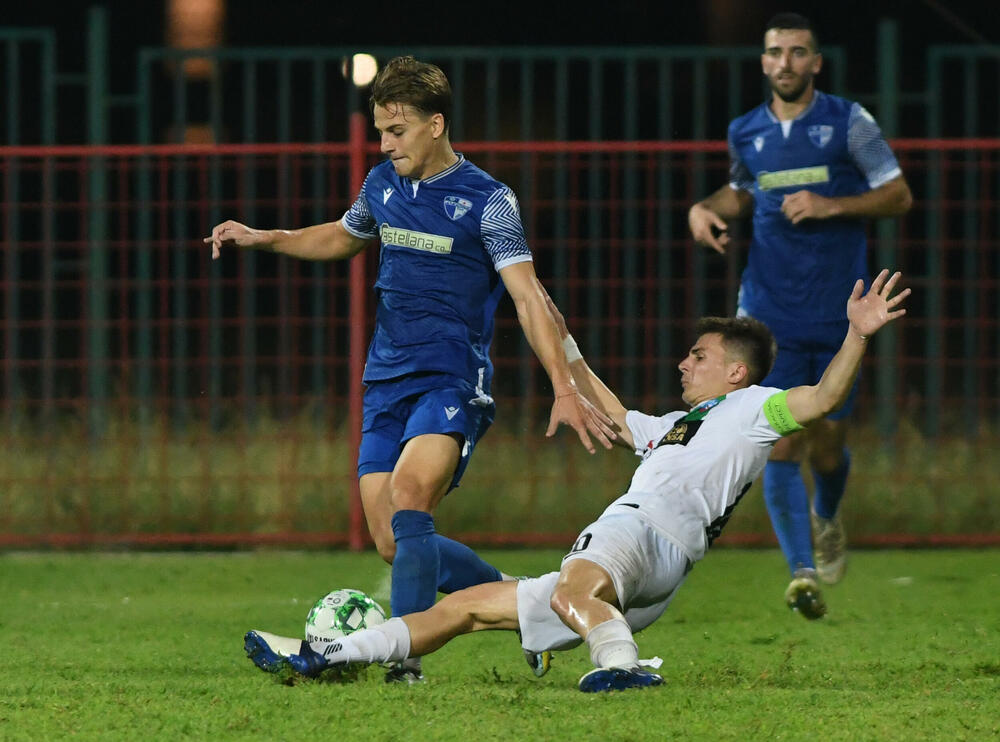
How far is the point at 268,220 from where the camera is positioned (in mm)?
14156

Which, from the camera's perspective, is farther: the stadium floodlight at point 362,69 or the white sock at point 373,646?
the stadium floodlight at point 362,69

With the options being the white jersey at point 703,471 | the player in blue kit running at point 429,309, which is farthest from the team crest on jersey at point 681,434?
the player in blue kit running at point 429,309

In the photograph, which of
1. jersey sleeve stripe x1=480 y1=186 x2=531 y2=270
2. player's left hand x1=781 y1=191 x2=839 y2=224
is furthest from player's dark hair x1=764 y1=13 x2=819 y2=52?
jersey sleeve stripe x1=480 y1=186 x2=531 y2=270

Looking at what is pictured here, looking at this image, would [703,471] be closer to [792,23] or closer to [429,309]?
[429,309]

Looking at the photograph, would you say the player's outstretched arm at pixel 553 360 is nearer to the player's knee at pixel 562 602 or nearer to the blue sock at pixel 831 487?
the player's knee at pixel 562 602

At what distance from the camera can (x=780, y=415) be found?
15.4ft

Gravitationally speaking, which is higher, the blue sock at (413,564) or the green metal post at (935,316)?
the green metal post at (935,316)

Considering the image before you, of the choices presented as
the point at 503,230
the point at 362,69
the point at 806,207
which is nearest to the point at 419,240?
the point at 503,230

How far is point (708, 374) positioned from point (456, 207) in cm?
85

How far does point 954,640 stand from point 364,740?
2.48 metres

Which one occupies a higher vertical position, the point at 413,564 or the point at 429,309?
the point at 429,309

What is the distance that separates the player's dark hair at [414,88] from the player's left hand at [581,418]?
981 mm

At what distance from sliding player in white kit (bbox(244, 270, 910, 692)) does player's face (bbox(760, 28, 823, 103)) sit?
7.10 feet

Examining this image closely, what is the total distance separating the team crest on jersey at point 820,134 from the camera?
6.74 m
